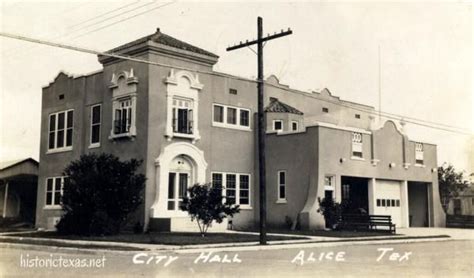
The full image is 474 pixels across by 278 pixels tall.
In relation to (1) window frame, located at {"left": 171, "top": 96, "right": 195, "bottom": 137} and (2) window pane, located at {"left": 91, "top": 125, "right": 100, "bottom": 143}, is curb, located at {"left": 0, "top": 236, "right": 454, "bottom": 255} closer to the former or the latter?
(1) window frame, located at {"left": 171, "top": 96, "right": 195, "bottom": 137}

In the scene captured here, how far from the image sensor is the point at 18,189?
39.8 m

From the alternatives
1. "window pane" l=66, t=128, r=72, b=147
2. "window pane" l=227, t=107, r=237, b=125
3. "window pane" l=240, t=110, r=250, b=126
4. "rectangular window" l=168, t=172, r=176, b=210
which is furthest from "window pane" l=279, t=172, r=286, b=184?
"window pane" l=66, t=128, r=72, b=147

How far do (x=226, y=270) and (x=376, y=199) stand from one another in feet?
69.3

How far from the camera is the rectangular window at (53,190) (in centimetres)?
3241

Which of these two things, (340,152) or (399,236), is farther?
(340,152)

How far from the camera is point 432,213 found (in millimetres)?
36906

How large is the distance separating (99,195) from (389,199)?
59.1 feet

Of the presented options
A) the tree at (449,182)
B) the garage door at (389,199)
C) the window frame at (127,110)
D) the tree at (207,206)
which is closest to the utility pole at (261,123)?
the tree at (207,206)

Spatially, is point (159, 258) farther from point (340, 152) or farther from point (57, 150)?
point (57, 150)

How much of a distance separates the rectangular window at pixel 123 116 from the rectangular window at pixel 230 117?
4.55m

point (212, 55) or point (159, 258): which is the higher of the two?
point (212, 55)

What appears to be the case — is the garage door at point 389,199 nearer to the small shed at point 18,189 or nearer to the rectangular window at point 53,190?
the rectangular window at point 53,190

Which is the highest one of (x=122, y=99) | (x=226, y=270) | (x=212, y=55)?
(x=212, y=55)

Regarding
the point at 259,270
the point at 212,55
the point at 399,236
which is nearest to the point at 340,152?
the point at 399,236
